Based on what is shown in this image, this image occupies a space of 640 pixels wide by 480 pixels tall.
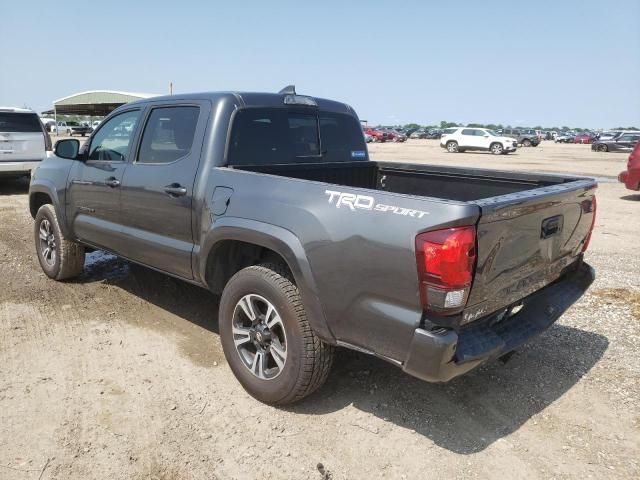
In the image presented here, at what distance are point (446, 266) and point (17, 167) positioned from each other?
11.0 m

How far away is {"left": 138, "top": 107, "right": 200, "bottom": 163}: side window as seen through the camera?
147 inches

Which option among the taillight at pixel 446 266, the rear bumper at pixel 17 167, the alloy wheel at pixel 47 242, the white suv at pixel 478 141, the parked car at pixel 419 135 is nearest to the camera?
the taillight at pixel 446 266

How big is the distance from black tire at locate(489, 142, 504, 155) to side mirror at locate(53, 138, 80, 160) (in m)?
32.0

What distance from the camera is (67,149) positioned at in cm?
462

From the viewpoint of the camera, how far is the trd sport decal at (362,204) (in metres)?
2.41

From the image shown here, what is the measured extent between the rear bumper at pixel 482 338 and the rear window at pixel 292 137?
191 centimetres

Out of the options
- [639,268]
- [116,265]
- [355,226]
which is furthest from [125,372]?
[639,268]

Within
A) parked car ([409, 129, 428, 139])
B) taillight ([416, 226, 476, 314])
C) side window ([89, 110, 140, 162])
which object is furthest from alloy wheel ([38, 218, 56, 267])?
parked car ([409, 129, 428, 139])

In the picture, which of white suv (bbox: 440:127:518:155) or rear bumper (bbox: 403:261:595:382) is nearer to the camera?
rear bumper (bbox: 403:261:595:382)

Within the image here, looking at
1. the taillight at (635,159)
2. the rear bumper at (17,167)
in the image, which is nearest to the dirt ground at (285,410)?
the rear bumper at (17,167)

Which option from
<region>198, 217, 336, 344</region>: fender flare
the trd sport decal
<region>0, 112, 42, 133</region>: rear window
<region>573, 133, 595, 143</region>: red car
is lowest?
<region>198, 217, 336, 344</region>: fender flare

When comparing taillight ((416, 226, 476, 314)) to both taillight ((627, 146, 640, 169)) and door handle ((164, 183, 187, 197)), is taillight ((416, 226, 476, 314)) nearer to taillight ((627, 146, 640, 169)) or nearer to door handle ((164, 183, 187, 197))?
door handle ((164, 183, 187, 197))

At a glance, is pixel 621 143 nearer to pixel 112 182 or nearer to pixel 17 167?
pixel 17 167

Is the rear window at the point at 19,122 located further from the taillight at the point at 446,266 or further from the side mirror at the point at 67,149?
the taillight at the point at 446,266
